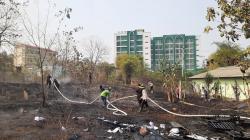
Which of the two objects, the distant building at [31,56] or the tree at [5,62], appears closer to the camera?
the distant building at [31,56]

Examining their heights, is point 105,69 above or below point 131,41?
below

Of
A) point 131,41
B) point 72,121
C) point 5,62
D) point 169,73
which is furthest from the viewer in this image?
point 131,41

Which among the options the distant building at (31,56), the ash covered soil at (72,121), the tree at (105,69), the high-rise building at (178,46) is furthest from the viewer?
the high-rise building at (178,46)

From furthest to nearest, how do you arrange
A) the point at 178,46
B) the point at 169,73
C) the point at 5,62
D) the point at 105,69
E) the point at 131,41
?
the point at 131,41 → the point at 178,46 → the point at 105,69 → the point at 5,62 → the point at 169,73

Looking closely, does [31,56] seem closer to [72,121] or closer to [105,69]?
[105,69]

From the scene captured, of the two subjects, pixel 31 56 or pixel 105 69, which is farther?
pixel 105 69

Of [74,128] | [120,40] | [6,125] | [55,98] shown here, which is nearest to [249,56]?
[74,128]

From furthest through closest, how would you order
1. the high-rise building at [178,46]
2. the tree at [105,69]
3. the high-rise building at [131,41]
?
the high-rise building at [131,41], the high-rise building at [178,46], the tree at [105,69]

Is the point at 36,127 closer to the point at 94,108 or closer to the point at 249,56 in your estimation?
the point at 94,108

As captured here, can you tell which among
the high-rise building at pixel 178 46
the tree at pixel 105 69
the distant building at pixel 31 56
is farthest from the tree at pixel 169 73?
the high-rise building at pixel 178 46

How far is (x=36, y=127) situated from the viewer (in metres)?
16.5

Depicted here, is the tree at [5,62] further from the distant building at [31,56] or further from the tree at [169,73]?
the tree at [169,73]

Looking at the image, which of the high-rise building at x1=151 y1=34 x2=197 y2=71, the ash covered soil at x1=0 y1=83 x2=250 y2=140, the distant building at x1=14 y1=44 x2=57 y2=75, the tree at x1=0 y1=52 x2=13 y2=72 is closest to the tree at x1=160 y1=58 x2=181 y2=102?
the ash covered soil at x1=0 y1=83 x2=250 y2=140

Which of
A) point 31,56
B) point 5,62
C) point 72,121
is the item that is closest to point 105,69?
point 5,62
